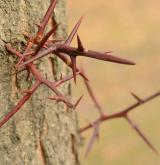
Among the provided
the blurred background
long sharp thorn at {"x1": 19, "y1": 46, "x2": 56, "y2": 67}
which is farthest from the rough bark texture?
the blurred background

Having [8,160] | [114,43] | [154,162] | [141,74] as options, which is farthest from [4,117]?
[114,43]

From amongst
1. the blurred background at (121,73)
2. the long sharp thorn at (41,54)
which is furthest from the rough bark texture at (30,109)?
the blurred background at (121,73)

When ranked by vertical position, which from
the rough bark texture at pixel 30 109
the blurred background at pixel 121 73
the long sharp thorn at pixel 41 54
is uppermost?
the long sharp thorn at pixel 41 54

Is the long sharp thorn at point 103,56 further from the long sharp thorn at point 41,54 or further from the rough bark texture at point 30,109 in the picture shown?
the rough bark texture at point 30,109

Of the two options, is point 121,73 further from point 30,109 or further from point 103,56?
point 103,56

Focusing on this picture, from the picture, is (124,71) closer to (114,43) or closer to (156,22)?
(114,43)
